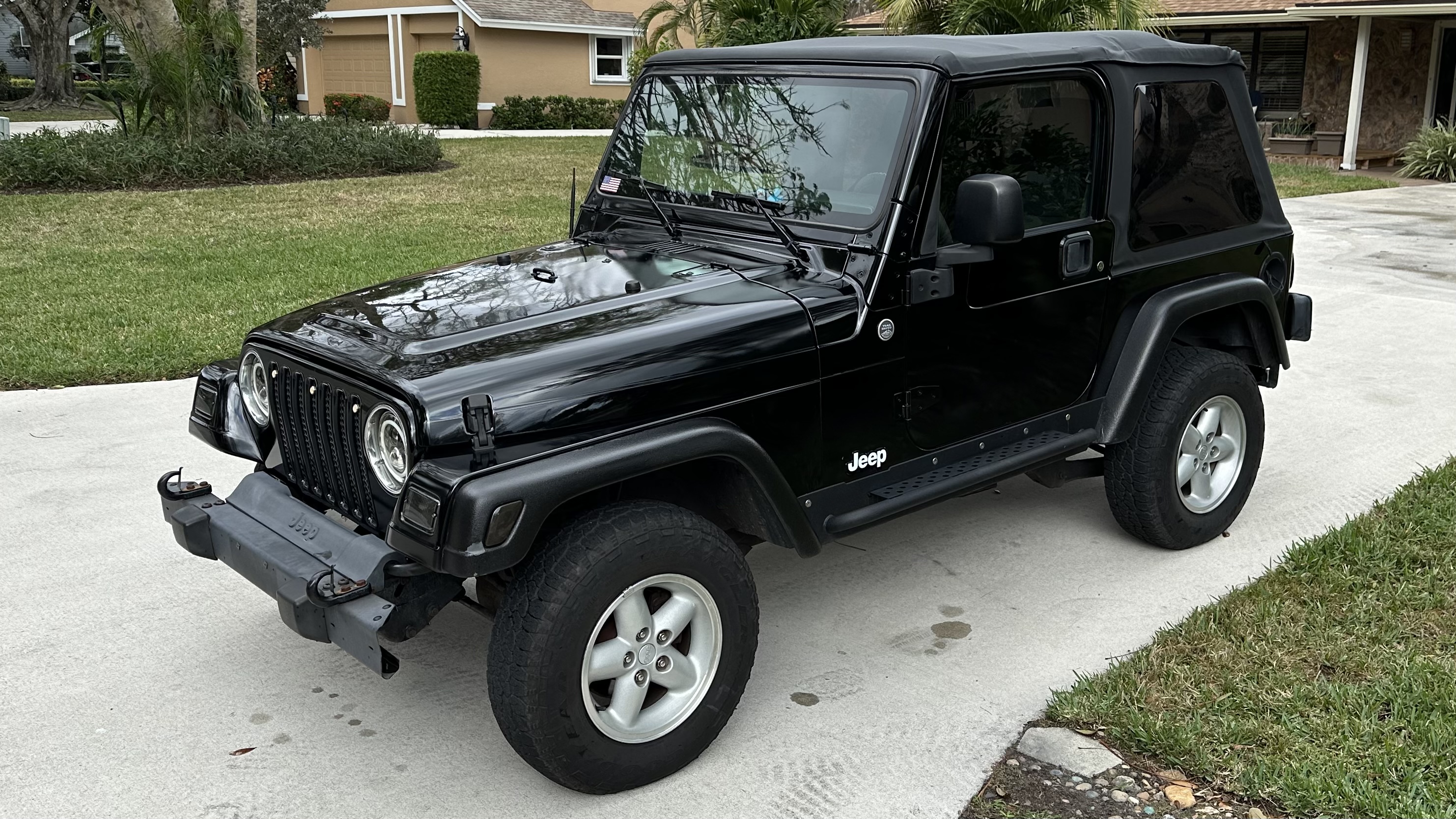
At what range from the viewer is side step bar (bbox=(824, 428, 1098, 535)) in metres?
3.72

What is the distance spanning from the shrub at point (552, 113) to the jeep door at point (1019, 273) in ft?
83.0

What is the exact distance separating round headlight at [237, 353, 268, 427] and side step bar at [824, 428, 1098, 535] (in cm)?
173

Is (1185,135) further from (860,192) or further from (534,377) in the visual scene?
(534,377)

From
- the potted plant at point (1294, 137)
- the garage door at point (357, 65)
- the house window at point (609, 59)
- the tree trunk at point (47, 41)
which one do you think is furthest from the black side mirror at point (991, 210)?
the tree trunk at point (47, 41)

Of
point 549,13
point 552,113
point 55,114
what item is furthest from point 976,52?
point 55,114

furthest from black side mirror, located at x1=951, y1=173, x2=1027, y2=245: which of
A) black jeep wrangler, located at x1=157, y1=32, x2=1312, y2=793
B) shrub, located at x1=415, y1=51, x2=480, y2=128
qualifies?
shrub, located at x1=415, y1=51, x2=480, y2=128

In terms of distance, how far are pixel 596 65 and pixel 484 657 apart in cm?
3031

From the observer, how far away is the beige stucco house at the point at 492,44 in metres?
30.3

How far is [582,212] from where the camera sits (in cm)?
459

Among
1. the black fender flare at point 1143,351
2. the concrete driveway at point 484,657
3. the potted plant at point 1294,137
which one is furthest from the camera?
the potted plant at point 1294,137

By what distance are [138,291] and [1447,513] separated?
8777 millimetres

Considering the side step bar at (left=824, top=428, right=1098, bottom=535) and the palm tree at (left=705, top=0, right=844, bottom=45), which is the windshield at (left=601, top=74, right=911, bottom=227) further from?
A: the palm tree at (left=705, top=0, right=844, bottom=45)

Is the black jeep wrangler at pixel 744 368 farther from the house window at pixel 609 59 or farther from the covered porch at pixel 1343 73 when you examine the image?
the house window at pixel 609 59

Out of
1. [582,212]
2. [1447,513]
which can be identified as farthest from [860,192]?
[1447,513]
